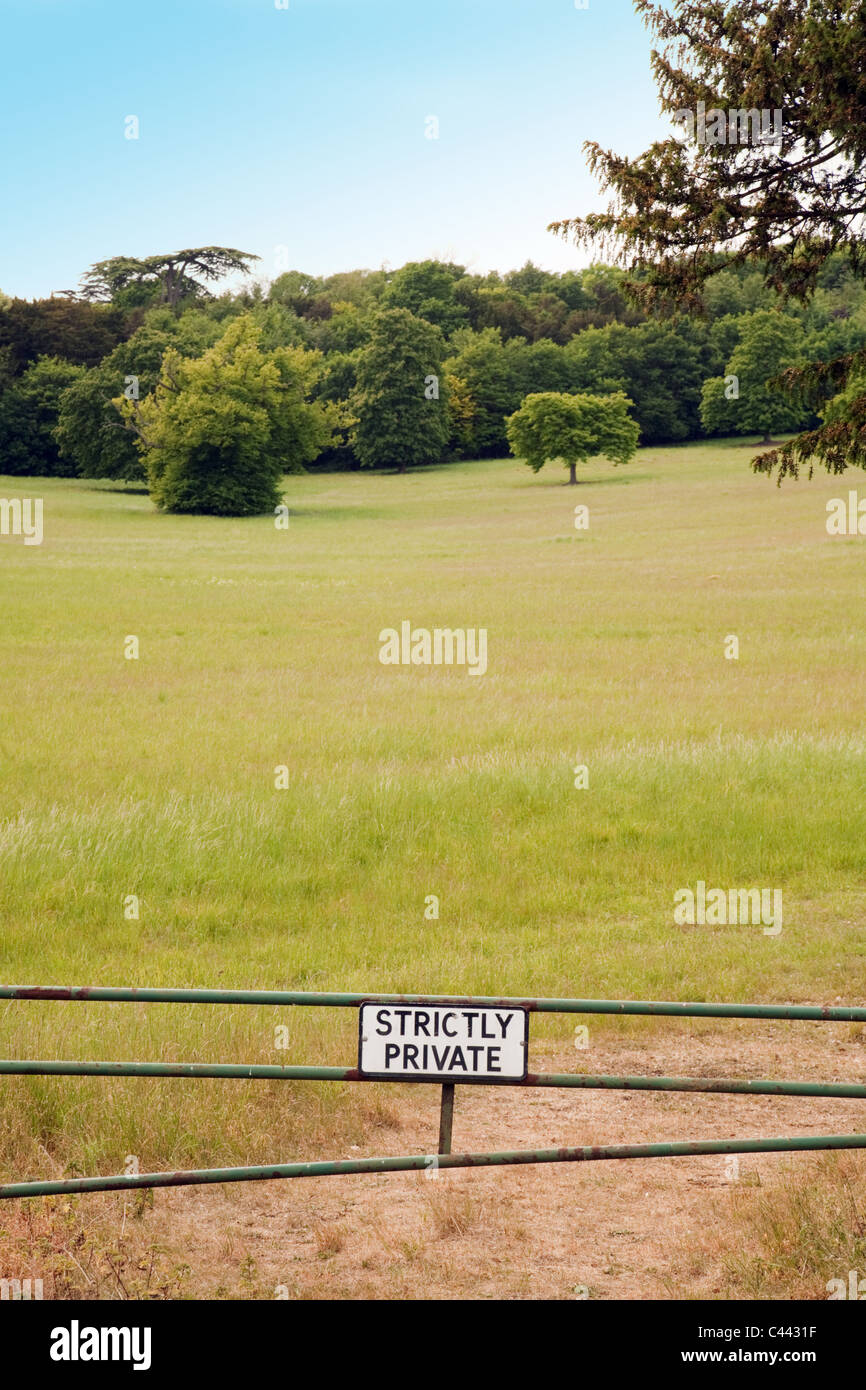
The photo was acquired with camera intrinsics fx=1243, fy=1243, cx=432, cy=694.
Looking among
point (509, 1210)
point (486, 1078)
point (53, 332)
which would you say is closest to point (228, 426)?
point (53, 332)

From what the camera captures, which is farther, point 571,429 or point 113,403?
point 113,403

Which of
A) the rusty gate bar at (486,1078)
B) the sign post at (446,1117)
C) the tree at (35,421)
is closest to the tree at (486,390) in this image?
the tree at (35,421)

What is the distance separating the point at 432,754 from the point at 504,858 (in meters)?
5.22

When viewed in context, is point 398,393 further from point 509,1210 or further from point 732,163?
point 509,1210

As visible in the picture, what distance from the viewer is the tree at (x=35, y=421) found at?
90375mm

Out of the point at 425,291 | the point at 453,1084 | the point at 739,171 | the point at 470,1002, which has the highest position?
the point at 425,291

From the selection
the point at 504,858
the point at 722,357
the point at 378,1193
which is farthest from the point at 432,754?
the point at 722,357

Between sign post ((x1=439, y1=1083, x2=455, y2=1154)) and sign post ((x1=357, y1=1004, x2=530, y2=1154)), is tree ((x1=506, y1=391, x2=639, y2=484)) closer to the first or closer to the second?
sign post ((x1=439, y1=1083, x2=455, y2=1154))

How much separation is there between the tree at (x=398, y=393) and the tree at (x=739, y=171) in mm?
80814

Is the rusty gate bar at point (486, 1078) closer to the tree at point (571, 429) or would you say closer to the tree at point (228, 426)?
the tree at point (228, 426)

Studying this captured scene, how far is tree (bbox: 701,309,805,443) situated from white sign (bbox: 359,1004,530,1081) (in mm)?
83874

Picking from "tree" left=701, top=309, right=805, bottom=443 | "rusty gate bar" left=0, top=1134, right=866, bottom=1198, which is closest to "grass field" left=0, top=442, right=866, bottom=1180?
"rusty gate bar" left=0, top=1134, right=866, bottom=1198

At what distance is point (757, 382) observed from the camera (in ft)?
289

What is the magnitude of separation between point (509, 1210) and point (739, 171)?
348 inches
